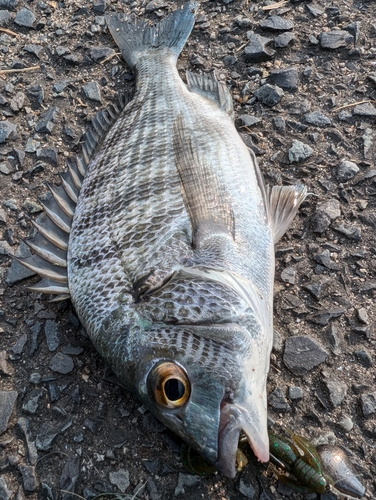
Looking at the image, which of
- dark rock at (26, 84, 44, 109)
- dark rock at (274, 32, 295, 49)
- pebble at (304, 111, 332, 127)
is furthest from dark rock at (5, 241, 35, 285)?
dark rock at (274, 32, 295, 49)

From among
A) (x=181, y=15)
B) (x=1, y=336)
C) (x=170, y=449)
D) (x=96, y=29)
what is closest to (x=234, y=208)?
(x=170, y=449)

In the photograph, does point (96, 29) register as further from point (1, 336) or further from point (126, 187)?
point (1, 336)

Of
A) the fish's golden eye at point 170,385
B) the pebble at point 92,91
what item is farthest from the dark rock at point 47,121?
the fish's golden eye at point 170,385

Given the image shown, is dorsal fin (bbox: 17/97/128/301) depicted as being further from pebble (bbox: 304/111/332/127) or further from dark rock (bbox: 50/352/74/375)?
pebble (bbox: 304/111/332/127)

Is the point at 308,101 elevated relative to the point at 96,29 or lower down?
lower down

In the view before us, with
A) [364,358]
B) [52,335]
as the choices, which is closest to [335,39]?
[364,358]

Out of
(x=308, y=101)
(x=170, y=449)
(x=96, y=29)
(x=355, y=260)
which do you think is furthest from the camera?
(x=96, y=29)

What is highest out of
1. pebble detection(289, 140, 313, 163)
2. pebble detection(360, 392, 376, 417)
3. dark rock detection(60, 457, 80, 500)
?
pebble detection(289, 140, 313, 163)
